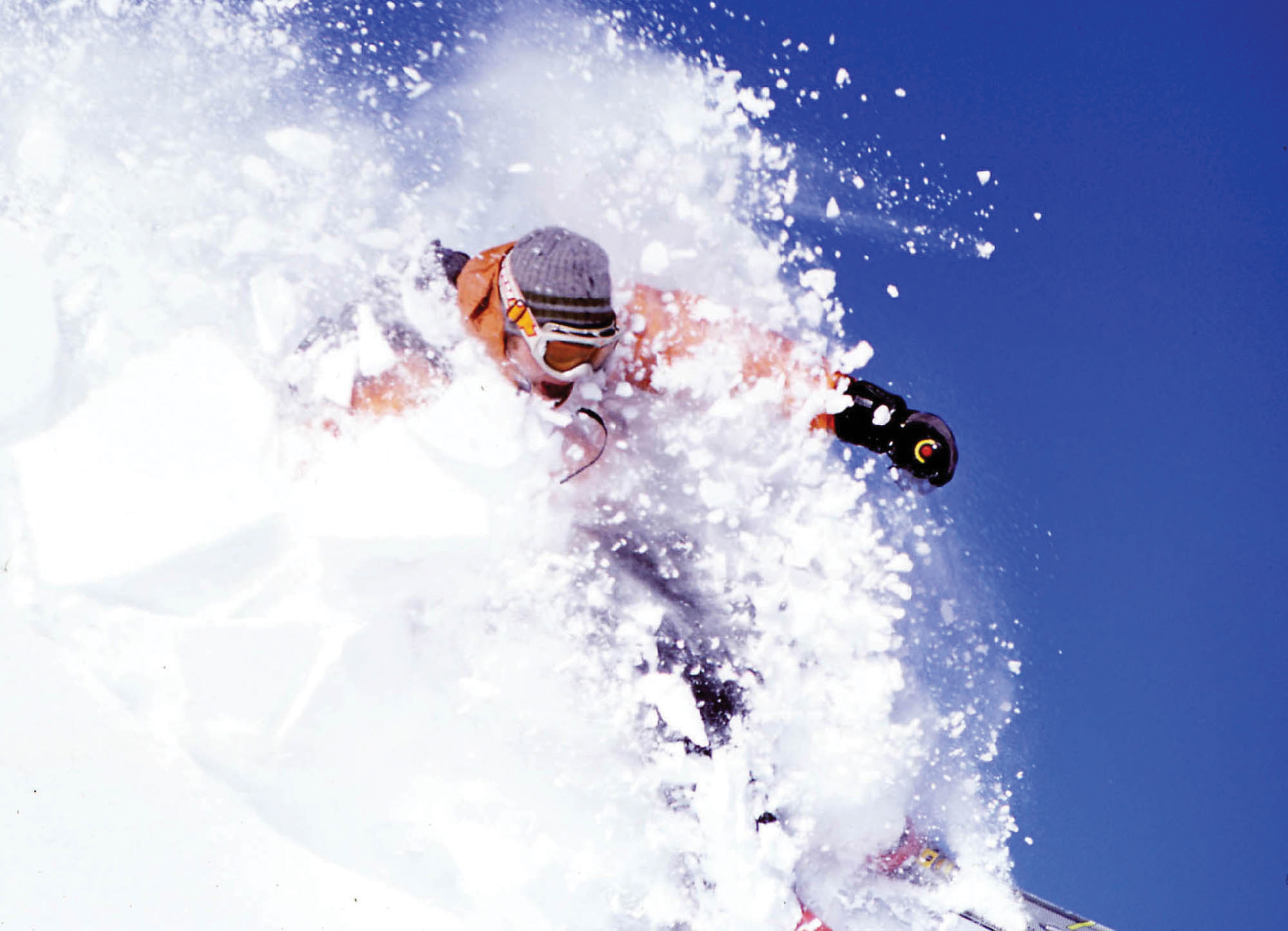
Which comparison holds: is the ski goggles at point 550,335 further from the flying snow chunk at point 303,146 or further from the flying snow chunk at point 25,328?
the flying snow chunk at point 25,328

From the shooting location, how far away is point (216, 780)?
57.1 inches

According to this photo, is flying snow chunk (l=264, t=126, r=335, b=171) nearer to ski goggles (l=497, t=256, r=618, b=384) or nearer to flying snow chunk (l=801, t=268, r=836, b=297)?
ski goggles (l=497, t=256, r=618, b=384)

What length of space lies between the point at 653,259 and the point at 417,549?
0.89 m

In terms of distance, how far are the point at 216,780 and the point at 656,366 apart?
123 cm

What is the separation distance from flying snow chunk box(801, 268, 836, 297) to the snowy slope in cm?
1

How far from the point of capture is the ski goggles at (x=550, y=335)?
1201 millimetres

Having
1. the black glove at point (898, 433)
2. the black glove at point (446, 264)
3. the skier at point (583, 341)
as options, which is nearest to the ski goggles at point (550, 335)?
the skier at point (583, 341)

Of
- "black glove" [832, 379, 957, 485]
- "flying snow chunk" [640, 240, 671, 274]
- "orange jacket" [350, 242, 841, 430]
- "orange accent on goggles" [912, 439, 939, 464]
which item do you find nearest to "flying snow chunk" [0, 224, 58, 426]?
"orange jacket" [350, 242, 841, 430]

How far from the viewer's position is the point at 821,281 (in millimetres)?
1790

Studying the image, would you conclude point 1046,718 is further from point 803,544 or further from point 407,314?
point 407,314

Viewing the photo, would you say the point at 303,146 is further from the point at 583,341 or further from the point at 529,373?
the point at 583,341

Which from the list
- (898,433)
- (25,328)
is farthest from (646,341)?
(25,328)

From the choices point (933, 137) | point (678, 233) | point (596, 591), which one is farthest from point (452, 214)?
point (933, 137)

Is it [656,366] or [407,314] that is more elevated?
[656,366]
